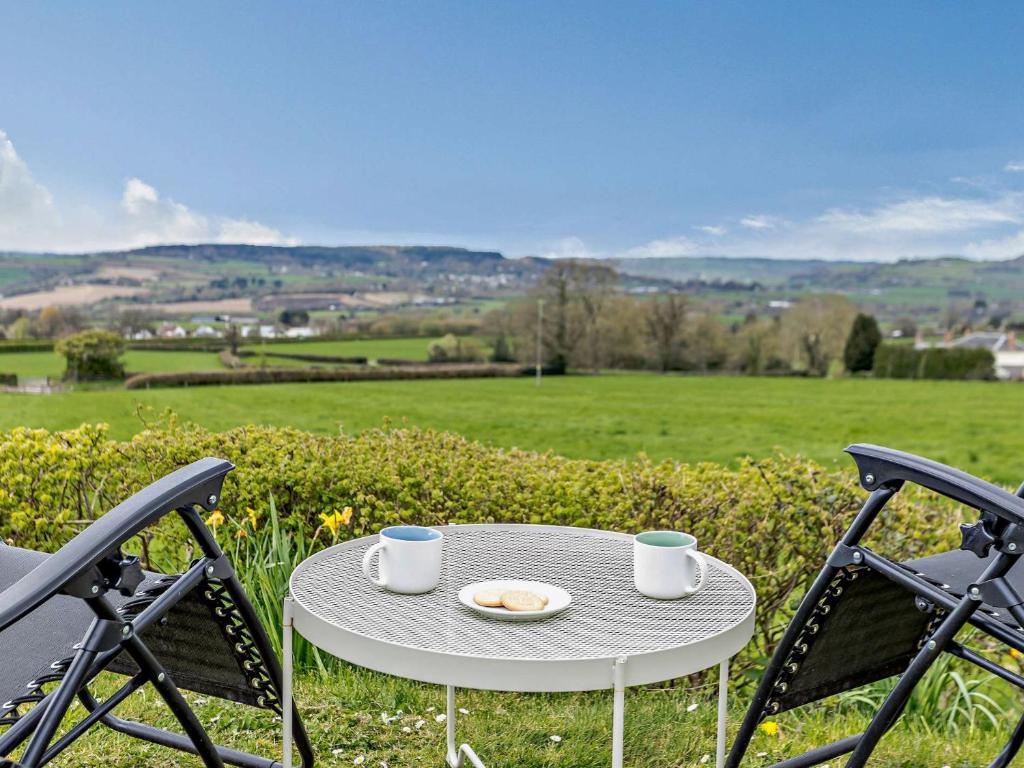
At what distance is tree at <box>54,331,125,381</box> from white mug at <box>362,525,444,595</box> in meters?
10.00

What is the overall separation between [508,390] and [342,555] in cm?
1189

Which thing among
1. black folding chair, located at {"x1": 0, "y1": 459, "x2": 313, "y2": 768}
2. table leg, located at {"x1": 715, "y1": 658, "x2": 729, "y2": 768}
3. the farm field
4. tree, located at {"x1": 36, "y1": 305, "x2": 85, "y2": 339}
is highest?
black folding chair, located at {"x1": 0, "y1": 459, "x2": 313, "y2": 768}

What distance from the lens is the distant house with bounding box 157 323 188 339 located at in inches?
441

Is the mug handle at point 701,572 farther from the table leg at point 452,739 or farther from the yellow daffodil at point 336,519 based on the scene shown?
the yellow daffodil at point 336,519

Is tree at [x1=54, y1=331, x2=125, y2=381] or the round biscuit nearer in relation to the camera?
the round biscuit

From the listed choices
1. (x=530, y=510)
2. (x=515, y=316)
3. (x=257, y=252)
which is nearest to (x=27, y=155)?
(x=257, y=252)

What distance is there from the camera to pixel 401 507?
9.02 ft

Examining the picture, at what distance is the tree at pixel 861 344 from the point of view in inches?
639

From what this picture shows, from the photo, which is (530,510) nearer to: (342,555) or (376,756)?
(376,756)

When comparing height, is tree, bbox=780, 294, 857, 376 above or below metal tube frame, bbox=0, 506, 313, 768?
below

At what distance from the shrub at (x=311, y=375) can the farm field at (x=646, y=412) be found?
0.14 metres

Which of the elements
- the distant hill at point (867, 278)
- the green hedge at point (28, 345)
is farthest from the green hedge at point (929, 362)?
the green hedge at point (28, 345)

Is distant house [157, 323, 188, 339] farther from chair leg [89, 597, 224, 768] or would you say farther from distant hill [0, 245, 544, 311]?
chair leg [89, 597, 224, 768]

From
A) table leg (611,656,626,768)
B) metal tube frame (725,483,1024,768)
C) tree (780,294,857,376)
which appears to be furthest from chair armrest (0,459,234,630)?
tree (780,294,857,376)
